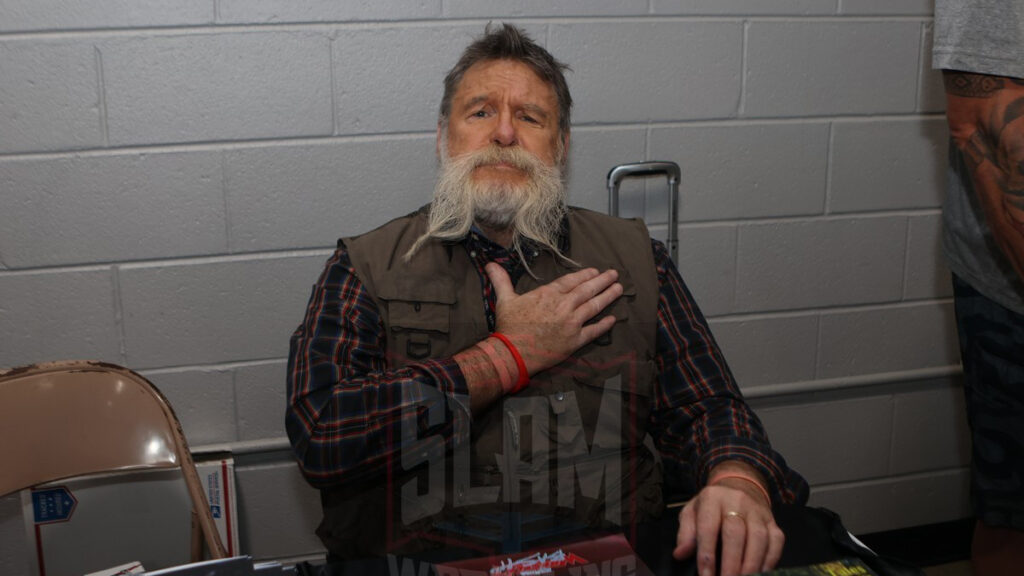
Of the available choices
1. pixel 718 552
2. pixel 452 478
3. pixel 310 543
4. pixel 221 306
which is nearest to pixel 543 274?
pixel 452 478

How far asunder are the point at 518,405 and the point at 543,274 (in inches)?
10.2

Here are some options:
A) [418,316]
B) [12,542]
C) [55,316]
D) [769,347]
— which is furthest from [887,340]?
[12,542]

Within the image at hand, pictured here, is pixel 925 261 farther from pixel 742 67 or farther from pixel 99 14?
pixel 99 14

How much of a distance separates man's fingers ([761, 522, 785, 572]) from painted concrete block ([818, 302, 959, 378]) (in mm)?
1339

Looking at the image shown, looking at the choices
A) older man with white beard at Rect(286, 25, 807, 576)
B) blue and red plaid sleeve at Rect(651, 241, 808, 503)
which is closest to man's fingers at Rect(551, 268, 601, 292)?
older man with white beard at Rect(286, 25, 807, 576)

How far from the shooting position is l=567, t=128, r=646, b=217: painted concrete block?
1988mm

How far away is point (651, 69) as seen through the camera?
1.98m

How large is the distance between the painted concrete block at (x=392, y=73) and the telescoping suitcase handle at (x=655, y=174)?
442 mm

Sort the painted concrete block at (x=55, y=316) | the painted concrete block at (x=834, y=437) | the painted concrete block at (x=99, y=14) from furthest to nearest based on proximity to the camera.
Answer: the painted concrete block at (x=834, y=437)
the painted concrete block at (x=55, y=316)
the painted concrete block at (x=99, y=14)

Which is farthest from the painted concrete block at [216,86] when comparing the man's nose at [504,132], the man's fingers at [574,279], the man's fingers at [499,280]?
the man's fingers at [574,279]

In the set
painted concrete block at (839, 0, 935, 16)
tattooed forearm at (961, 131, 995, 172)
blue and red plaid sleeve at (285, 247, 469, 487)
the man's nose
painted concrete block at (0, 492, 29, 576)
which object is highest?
painted concrete block at (839, 0, 935, 16)

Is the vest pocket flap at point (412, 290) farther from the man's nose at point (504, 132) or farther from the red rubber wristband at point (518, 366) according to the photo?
the man's nose at point (504, 132)

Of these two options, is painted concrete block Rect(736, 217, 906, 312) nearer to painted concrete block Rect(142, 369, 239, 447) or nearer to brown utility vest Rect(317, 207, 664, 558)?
brown utility vest Rect(317, 207, 664, 558)

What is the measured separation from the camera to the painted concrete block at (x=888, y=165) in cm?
215
